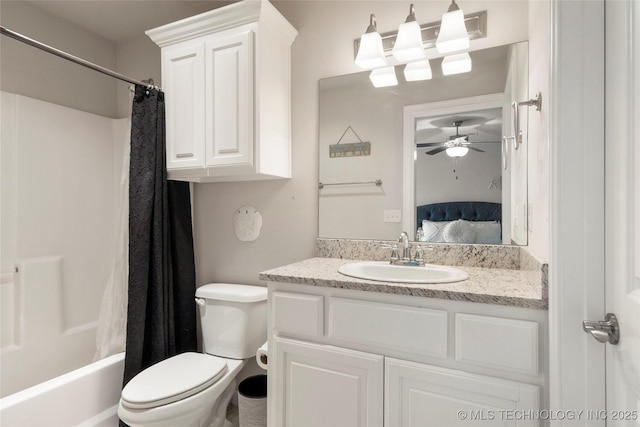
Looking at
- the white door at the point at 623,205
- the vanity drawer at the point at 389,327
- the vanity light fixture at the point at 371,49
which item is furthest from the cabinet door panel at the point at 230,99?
the white door at the point at 623,205

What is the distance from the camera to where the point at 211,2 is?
2.12m

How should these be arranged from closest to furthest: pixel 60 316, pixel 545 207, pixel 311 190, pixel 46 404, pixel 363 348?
pixel 545 207, pixel 363 348, pixel 46 404, pixel 311 190, pixel 60 316

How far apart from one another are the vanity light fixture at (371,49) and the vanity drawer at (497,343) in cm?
123

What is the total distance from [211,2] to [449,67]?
1558 millimetres

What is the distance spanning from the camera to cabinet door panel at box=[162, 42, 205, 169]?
5.76 feet

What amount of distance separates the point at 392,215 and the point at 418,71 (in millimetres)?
712

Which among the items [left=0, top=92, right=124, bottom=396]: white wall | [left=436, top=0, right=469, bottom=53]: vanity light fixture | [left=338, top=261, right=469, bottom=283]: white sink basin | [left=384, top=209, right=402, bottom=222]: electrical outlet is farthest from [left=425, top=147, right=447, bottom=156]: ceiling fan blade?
[left=0, top=92, right=124, bottom=396]: white wall

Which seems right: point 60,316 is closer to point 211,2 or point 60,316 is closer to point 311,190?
point 311,190

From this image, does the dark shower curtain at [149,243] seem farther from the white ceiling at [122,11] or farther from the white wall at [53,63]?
the white wall at [53,63]

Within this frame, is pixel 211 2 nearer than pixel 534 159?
No

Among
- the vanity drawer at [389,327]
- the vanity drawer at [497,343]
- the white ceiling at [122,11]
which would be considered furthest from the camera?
the white ceiling at [122,11]

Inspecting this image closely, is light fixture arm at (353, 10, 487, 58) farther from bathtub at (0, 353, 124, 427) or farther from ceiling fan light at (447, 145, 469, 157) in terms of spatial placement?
bathtub at (0, 353, 124, 427)

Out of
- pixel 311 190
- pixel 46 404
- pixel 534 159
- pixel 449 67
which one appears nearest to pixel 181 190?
pixel 311 190

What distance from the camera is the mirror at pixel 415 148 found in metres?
1.48
